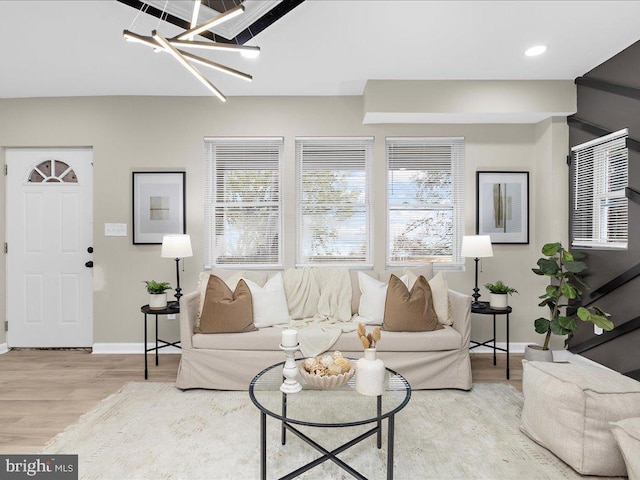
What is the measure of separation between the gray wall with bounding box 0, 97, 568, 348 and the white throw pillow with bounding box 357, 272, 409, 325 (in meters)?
0.57

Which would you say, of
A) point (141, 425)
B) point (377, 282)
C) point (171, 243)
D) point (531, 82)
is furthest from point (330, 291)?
point (531, 82)

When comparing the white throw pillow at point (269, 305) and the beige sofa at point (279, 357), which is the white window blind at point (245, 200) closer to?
the white throw pillow at point (269, 305)

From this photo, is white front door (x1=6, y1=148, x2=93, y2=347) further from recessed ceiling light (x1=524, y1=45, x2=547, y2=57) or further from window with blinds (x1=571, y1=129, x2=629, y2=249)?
window with blinds (x1=571, y1=129, x2=629, y2=249)

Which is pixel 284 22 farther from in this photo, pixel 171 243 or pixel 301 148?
pixel 171 243

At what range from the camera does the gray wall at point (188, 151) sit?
3791 mm

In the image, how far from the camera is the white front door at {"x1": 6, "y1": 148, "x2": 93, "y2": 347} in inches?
152

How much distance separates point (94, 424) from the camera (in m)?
2.33

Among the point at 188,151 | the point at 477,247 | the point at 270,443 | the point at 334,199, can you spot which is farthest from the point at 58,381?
the point at 477,247

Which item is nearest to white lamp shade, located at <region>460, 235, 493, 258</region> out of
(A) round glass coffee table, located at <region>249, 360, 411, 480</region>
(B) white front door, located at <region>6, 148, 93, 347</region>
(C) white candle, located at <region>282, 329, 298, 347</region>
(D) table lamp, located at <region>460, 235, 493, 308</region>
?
(D) table lamp, located at <region>460, 235, 493, 308</region>

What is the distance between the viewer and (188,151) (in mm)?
3805

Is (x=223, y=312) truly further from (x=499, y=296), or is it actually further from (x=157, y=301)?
(x=499, y=296)

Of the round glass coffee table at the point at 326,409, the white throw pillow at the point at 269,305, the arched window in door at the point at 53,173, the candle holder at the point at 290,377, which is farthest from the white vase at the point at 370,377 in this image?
the arched window in door at the point at 53,173

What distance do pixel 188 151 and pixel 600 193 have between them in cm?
390

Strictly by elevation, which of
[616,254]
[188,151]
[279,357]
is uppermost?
[188,151]
